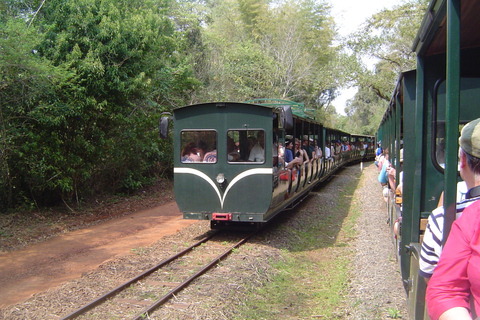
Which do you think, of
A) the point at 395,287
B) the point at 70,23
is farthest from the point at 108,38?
the point at 395,287

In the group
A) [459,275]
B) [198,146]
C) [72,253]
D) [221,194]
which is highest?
[198,146]

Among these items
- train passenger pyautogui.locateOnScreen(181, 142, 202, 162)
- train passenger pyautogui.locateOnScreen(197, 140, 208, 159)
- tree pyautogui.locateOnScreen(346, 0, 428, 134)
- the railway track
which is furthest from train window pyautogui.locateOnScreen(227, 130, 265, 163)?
tree pyautogui.locateOnScreen(346, 0, 428, 134)

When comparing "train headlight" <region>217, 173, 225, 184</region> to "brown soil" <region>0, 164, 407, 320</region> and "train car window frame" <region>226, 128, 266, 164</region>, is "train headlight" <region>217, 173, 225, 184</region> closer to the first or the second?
"train car window frame" <region>226, 128, 266, 164</region>

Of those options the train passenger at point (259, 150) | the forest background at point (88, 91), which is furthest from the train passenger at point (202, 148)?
the forest background at point (88, 91)

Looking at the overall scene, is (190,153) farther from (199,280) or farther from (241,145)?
(199,280)

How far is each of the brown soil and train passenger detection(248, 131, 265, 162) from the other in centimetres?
169

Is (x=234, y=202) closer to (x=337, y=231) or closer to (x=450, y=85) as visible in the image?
(x=337, y=231)

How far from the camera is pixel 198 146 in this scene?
27.3 feet

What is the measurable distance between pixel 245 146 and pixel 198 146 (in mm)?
965

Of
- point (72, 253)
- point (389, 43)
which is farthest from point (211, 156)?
point (389, 43)

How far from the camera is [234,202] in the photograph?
8008 mm

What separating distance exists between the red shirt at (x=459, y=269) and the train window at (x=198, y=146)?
6.55 m

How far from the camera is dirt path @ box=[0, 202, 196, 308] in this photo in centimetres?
618

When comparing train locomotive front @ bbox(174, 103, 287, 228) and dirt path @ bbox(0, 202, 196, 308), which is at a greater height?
train locomotive front @ bbox(174, 103, 287, 228)
